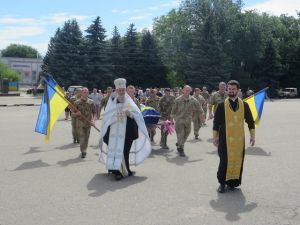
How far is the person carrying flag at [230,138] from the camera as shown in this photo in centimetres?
787

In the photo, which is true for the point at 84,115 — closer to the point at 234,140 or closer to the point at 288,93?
the point at 234,140

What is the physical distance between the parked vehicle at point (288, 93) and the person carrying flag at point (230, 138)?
201 ft

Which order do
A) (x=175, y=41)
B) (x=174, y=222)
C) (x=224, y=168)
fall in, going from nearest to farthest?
(x=174, y=222) → (x=224, y=168) → (x=175, y=41)

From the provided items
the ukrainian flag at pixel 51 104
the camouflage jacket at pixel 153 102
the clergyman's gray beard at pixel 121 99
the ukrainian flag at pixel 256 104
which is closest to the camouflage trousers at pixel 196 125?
the camouflage jacket at pixel 153 102

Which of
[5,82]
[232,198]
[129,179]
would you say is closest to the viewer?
[232,198]

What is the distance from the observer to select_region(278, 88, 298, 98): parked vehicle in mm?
67250

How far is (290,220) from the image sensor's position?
20.3ft

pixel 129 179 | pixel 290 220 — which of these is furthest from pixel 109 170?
pixel 290 220

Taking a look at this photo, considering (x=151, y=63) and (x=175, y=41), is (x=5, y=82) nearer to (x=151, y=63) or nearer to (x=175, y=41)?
(x=151, y=63)

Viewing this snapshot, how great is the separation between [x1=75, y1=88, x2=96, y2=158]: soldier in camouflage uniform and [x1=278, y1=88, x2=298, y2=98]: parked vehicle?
58.0 m

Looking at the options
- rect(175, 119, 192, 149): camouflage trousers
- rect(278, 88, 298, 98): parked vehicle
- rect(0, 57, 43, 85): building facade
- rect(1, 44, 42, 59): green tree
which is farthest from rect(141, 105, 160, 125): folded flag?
rect(1, 44, 42, 59): green tree

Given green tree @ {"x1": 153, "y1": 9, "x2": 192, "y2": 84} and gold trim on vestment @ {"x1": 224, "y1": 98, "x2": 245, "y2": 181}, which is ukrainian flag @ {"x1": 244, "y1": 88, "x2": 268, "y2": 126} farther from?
green tree @ {"x1": 153, "y1": 9, "x2": 192, "y2": 84}

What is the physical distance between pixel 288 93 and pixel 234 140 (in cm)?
6233

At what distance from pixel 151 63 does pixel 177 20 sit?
1287cm
